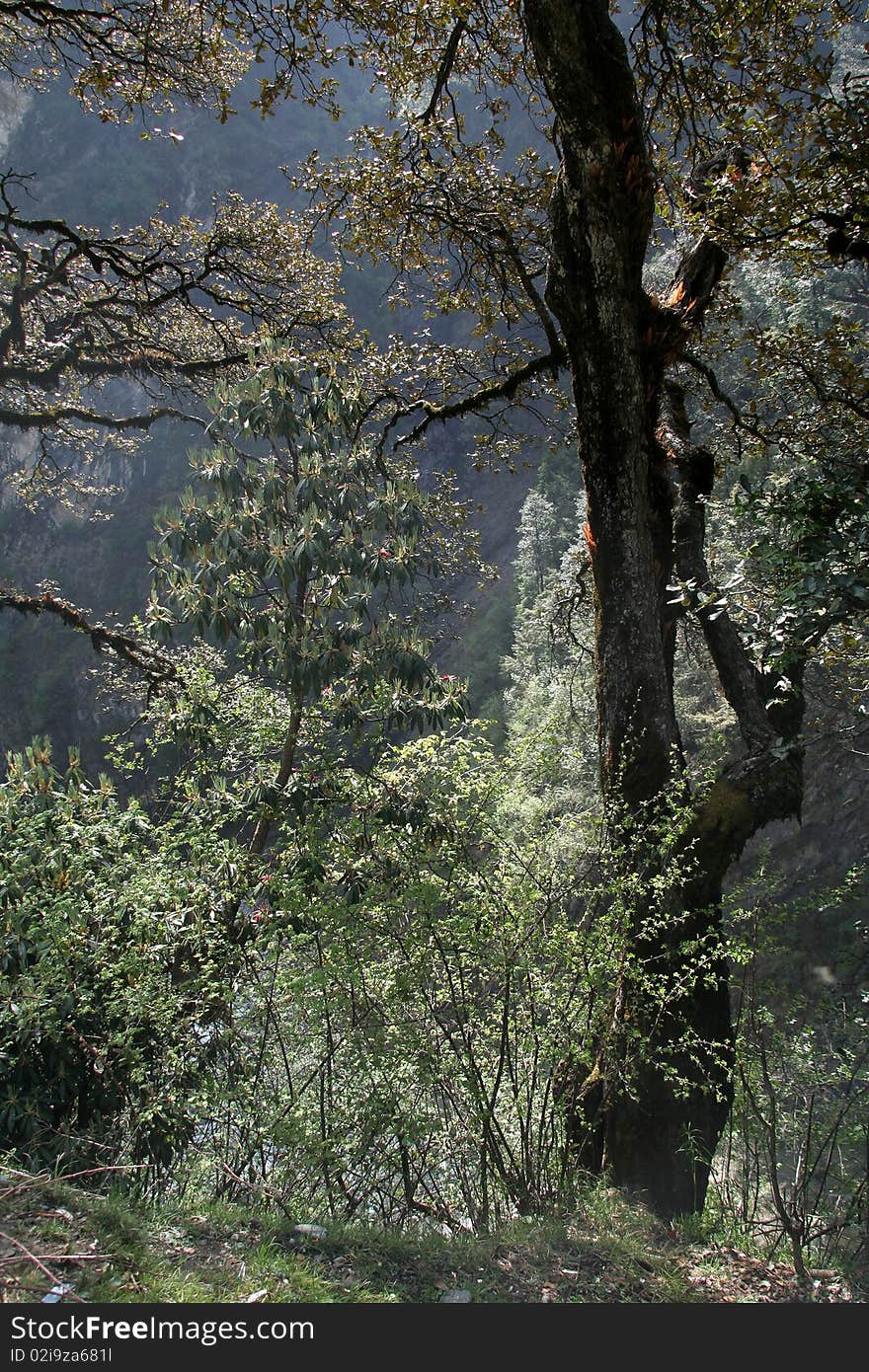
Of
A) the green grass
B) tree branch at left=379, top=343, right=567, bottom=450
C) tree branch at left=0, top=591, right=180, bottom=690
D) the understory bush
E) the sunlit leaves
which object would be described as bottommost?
the green grass

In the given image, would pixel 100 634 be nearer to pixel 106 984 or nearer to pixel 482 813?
pixel 106 984

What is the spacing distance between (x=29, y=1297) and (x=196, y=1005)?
1923 millimetres

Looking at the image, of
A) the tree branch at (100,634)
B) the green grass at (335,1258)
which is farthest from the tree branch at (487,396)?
the green grass at (335,1258)

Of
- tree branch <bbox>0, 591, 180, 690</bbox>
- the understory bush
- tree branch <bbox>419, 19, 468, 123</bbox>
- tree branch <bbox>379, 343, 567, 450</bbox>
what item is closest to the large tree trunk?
tree branch <bbox>379, 343, 567, 450</bbox>

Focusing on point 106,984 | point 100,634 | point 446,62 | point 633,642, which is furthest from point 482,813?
point 100,634

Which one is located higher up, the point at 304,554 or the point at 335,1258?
the point at 304,554

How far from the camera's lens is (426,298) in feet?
24.1

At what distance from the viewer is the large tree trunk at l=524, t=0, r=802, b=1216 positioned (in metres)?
4.25

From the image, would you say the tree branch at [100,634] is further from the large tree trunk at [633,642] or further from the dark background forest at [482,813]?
the large tree trunk at [633,642]

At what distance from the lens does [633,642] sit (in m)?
4.61

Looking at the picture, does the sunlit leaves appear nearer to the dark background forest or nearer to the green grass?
the dark background forest

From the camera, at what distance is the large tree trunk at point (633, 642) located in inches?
167

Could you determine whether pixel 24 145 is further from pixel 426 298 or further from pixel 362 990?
pixel 362 990

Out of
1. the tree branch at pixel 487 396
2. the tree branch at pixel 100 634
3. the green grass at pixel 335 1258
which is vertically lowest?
the green grass at pixel 335 1258
